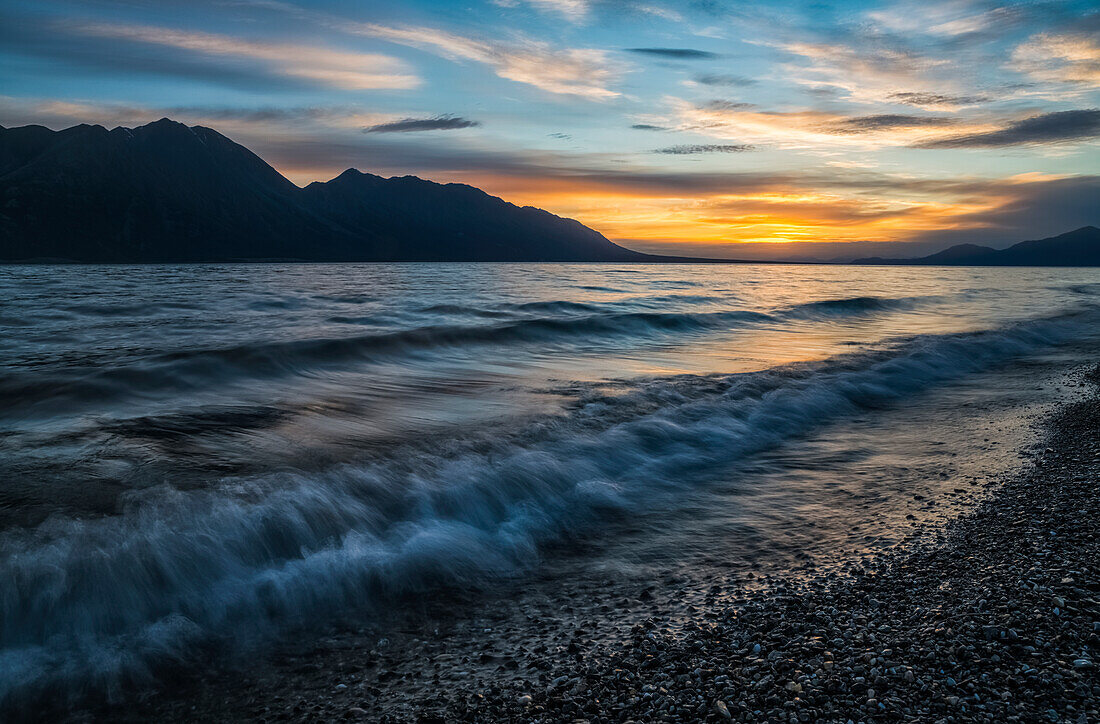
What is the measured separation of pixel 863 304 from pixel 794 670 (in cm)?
4342

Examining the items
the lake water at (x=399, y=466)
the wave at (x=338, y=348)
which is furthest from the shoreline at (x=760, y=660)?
the wave at (x=338, y=348)

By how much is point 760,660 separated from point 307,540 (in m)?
4.41

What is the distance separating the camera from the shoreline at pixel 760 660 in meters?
A: 3.51

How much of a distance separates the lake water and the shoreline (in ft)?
2.39

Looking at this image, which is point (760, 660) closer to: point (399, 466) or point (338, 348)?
point (399, 466)

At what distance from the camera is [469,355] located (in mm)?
18922

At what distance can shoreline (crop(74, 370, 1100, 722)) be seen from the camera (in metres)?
3.51

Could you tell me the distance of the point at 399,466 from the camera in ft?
26.7

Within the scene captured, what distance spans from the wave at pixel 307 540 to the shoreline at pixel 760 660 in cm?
73

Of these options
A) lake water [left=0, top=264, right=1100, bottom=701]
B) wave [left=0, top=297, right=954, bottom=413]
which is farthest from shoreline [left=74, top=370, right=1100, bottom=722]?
wave [left=0, top=297, right=954, bottom=413]

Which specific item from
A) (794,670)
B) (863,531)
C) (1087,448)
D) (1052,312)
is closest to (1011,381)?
(1087,448)

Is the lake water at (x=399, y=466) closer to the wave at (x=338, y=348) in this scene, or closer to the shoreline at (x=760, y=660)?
the wave at (x=338, y=348)

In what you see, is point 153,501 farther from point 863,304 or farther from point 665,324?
point 863,304

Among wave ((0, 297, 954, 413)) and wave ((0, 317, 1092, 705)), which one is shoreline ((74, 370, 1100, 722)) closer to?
wave ((0, 317, 1092, 705))
